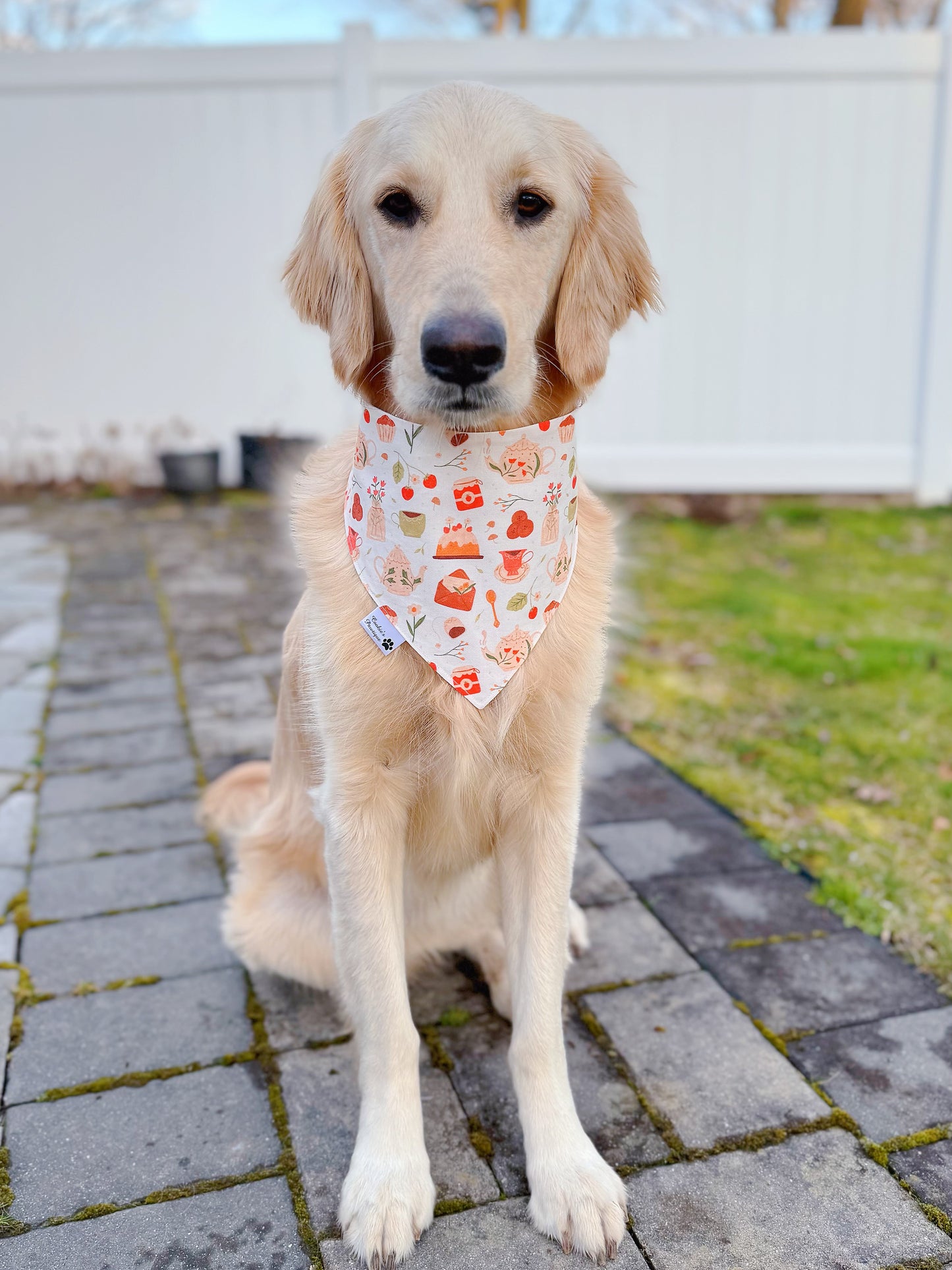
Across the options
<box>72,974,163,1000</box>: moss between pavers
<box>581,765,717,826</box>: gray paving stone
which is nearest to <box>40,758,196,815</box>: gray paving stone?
<box>72,974,163,1000</box>: moss between pavers

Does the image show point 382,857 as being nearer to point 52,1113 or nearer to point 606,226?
point 52,1113

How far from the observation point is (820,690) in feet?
13.2

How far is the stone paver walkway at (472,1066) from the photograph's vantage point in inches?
62.5

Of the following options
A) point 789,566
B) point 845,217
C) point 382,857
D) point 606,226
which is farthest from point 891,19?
point 382,857

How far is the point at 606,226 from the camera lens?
1.83 meters

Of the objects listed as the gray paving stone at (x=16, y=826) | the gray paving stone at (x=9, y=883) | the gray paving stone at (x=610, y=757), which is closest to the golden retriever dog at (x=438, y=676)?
the gray paving stone at (x=9, y=883)

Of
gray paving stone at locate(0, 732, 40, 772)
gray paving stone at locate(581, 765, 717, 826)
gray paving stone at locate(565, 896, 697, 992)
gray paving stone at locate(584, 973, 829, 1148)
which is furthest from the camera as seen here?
gray paving stone at locate(0, 732, 40, 772)

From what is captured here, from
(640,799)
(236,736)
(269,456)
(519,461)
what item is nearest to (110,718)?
(236,736)

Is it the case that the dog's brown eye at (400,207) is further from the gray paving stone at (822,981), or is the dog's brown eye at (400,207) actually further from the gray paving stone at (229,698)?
the gray paving stone at (229,698)

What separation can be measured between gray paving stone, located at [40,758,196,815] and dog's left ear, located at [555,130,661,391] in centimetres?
197

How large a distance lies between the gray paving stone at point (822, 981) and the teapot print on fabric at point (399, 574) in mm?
1164

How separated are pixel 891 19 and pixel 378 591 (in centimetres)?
1314

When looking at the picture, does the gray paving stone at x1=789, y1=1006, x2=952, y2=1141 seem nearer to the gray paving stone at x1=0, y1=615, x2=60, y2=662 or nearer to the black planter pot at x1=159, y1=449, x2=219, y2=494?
the gray paving stone at x1=0, y1=615, x2=60, y2=662

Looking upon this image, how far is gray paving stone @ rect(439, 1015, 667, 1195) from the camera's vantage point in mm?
1748
